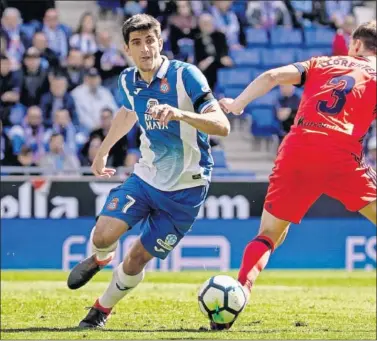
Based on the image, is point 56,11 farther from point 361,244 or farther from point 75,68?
point 361,244

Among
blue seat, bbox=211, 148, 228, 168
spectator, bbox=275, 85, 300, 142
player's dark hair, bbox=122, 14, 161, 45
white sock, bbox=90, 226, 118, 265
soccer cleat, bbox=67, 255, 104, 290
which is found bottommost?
blue seat, bbox=211, 148, 228, 168

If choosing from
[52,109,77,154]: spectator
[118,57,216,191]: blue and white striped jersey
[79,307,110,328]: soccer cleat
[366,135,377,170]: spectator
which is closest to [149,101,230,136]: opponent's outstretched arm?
[118,57,216,191]: blue and white striped jersey

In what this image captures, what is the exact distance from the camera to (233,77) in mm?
19469

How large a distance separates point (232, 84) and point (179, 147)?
11409 mm

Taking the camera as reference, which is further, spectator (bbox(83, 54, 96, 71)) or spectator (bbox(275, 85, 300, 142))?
spectator (bbox(275, 85, 300, 142))

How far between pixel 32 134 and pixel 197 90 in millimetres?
9163

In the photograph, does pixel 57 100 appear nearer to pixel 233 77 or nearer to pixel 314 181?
pixel 233 77

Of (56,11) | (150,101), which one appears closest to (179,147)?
(150,101)

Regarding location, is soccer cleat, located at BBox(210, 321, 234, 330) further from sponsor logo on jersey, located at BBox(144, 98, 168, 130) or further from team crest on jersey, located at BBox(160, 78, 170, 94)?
team crest on jersey, located at BBox(160, 78, 170, 94)

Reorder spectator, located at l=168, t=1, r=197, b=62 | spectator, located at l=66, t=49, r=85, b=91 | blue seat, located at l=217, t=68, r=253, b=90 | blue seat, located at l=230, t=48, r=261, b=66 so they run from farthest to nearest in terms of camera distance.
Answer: blue seat, located at l=230, t=48, r=261, b=66 → blue seat, located at l=217, t=68, r=253, b=90 → spectator, located at l=168, t=1, r=197, b=62 → spectator, located at l=66, t=49, r=85, b=91

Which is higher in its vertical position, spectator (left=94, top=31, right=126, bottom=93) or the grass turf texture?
spectator (left=94, top=31, right=126, bottom=93)

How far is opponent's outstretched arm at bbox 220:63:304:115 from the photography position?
7.66m

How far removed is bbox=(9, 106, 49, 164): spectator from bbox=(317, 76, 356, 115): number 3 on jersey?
8.83 metres

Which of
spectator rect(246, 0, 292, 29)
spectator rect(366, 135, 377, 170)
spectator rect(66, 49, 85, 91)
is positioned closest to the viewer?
spectator rect(366, 135, 377, 170)
